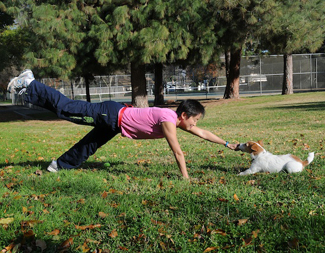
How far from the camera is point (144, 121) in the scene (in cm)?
466

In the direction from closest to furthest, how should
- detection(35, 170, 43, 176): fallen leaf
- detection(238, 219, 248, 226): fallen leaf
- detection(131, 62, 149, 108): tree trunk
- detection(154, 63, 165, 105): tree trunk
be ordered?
detection(238, 219, 248, 226): fallen leaf, detection(35, 170, 43, 176): fallen leaf, detection(131, 62, 149, 108): tree trunk, detection(154, 63, 165, 105): tree trunk

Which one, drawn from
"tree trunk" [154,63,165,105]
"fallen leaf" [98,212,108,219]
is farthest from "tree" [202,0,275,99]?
"fallen leaf" [98,212,108,219]

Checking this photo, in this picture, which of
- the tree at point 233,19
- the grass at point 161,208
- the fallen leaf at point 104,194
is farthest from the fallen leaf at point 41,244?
the tree at point 233,19

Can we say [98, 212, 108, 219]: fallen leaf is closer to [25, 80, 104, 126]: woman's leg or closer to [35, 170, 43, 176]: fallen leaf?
[25, 80, 104, 126]: woman's leg

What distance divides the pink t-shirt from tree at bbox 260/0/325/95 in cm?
1582

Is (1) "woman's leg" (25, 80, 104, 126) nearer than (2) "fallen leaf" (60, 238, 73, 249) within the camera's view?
No

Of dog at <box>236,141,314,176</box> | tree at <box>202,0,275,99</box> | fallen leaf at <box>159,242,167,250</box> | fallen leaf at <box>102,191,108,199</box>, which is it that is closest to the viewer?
fallen leaf at <box>159,242,167,250</box>

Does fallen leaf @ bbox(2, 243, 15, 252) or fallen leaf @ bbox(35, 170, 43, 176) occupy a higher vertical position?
fallen leaf @ bbox(35, 170, 43, 176)

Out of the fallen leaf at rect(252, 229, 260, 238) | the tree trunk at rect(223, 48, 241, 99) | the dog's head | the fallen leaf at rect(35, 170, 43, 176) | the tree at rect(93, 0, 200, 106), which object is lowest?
the fallen leaf at rect(252, 229, 260, 238)

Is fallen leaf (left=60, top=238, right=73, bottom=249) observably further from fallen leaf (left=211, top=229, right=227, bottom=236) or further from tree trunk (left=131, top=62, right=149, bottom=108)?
tree trunk (left=131, top=62, right=149, bottom=108)

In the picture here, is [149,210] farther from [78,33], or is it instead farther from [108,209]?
[78,33]

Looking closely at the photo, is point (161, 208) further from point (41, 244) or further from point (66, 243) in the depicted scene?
point (41, 244)

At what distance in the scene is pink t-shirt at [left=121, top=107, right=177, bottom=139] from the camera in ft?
15.2

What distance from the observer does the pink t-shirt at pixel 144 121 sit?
462 cm
